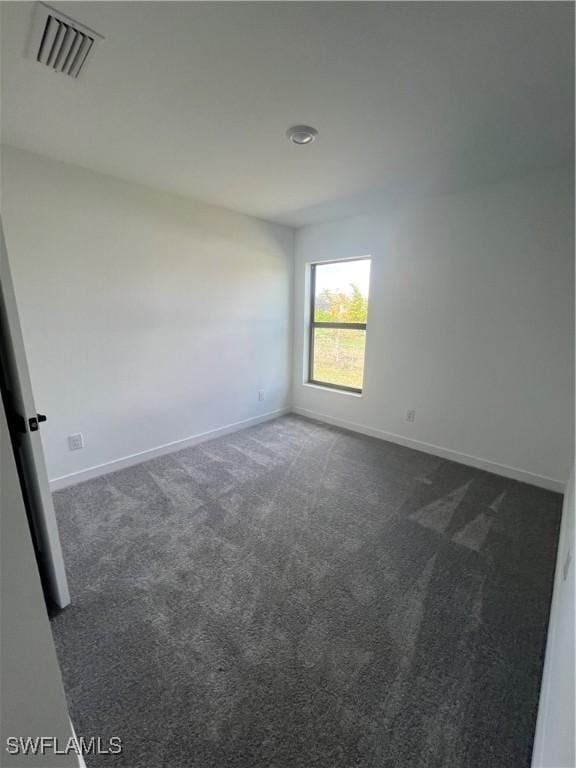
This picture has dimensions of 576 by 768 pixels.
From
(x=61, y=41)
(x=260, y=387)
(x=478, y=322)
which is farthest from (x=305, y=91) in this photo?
(x=260, y=387)

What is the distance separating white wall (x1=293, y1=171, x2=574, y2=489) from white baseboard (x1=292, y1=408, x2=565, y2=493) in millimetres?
16

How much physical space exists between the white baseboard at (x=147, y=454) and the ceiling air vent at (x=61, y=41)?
2505 mm

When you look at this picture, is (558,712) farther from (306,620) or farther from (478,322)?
(478,322)

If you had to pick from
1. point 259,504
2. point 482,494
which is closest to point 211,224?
point 259,504

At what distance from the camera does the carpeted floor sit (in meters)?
1.05

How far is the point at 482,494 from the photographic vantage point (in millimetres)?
2455

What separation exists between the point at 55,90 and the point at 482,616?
10.5 ft

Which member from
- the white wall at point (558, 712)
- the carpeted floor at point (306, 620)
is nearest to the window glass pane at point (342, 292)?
the carpeted floor at point (306, 620)

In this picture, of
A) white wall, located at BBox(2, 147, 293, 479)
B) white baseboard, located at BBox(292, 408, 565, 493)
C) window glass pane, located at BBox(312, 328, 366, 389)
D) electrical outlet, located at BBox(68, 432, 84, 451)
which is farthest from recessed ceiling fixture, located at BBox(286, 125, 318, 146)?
white baseboard, located at BBox(292, 408, 565, 493)

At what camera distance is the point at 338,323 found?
381 centimetres

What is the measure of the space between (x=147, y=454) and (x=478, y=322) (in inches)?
127

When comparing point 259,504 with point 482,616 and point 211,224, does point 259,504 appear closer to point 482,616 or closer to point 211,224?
point 482,616

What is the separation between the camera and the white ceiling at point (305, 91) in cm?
113

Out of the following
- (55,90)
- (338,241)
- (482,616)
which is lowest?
(482,616)
